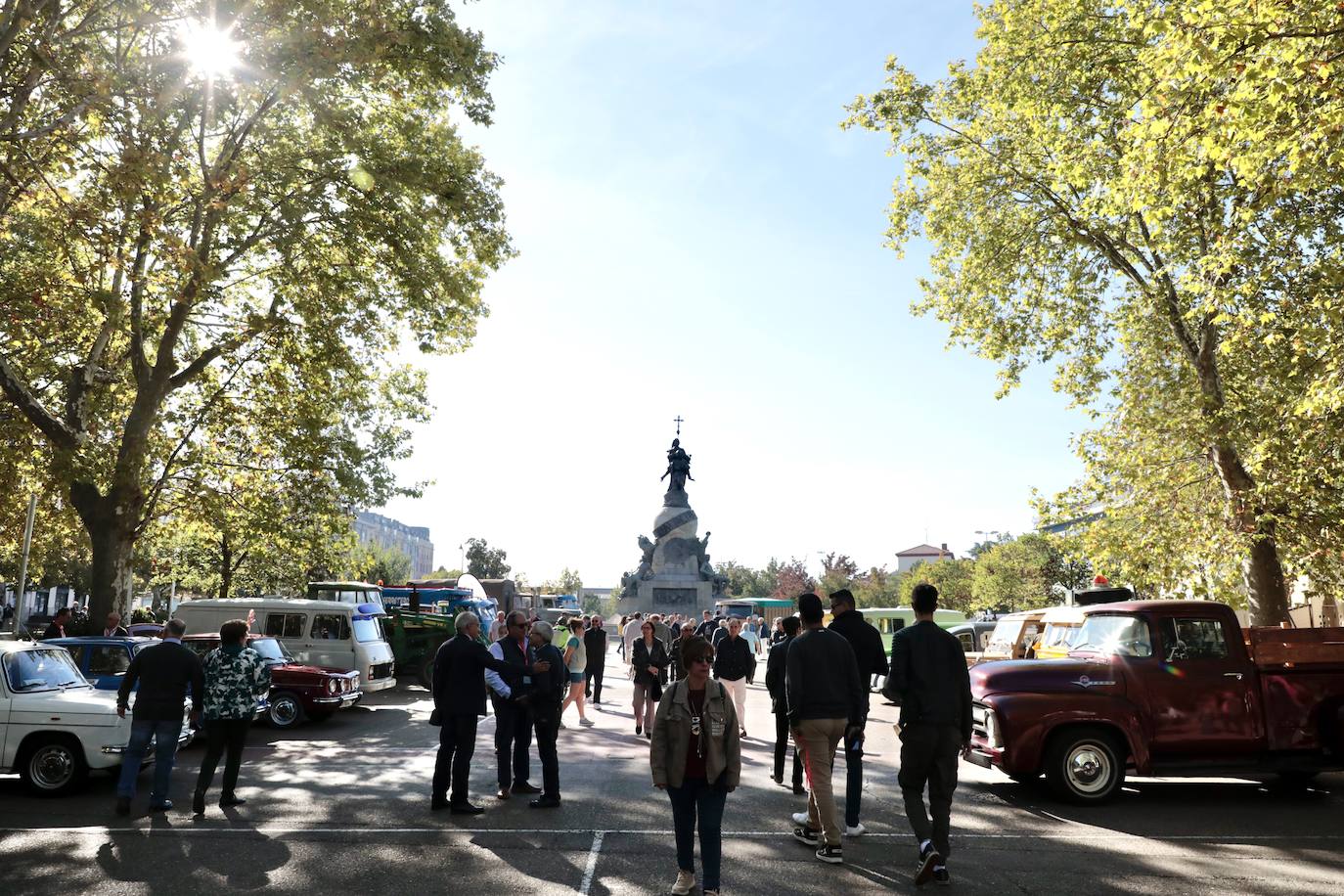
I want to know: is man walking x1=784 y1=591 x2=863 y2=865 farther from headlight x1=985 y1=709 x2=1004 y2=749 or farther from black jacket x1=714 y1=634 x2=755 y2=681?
black jacket x1=714 y1=634 x2=755 y2=681

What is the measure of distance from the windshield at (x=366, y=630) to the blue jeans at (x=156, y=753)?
8549mm

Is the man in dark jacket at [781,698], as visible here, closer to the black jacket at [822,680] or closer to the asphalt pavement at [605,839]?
the asphalt pavement at [605,839]

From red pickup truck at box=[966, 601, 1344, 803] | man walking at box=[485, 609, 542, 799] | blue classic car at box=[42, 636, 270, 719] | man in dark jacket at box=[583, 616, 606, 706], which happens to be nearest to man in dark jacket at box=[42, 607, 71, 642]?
blue classic car at box=[42, 636, 270, 719]

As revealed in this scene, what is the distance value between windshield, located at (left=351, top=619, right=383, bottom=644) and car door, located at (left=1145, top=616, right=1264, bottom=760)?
524 inches

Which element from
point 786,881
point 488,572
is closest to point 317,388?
point 786,881

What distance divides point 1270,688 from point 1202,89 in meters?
6.31

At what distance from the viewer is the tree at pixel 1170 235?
9602 millimetres

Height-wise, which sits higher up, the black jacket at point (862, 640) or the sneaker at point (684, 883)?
the black jacket at point (862, 640)

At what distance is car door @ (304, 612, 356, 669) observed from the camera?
16938 millimetres

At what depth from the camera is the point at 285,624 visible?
17219 millimetres

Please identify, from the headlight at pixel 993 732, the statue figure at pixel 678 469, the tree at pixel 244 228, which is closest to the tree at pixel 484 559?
the statue figure at pixel 678 469

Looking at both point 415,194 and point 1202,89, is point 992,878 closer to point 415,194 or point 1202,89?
point 1202,89

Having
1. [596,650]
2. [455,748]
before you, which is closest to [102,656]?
[455,748]

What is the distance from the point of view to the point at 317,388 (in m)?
20.3
